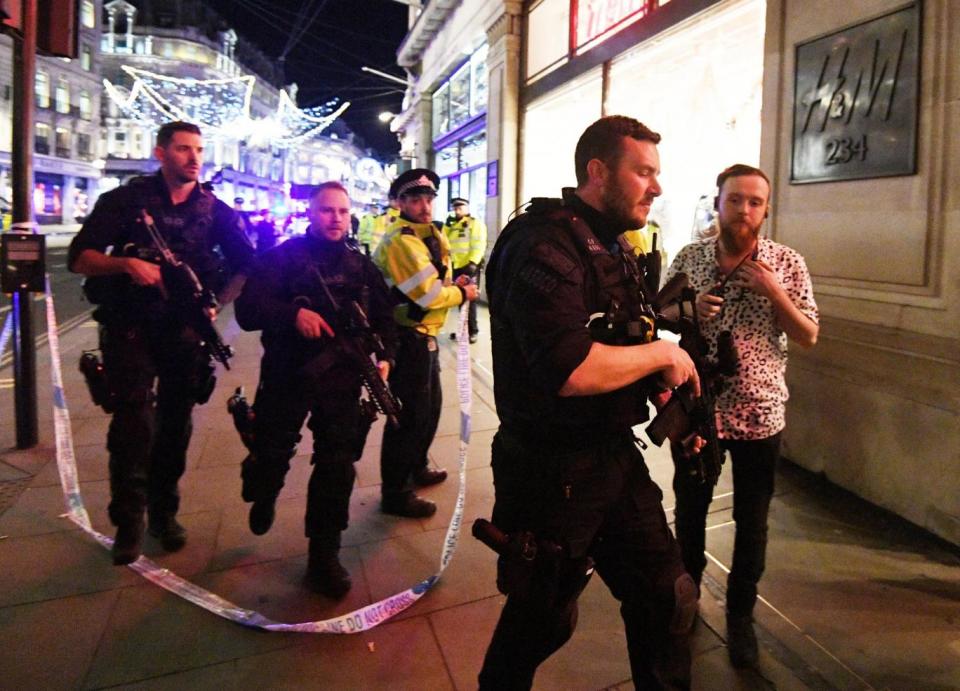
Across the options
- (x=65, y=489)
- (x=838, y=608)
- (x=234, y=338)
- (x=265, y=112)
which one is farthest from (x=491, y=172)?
(x=265, y=112)

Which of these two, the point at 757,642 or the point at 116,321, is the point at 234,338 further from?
the point at 757,642

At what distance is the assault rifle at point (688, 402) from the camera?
6.23ft

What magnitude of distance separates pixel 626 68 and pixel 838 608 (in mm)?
6547

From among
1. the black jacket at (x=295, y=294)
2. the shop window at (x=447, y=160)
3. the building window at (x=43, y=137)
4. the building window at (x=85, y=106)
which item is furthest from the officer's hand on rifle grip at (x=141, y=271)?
the building window at (x=85, y=106)

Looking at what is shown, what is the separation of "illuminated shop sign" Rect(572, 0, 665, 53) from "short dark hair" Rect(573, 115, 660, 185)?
5858 mm

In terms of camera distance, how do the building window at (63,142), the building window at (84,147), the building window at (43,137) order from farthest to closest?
1. the building window at (84,147)
2. the building window at (63,142)
3. the building window at (43,137)

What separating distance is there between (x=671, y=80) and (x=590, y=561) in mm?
6491

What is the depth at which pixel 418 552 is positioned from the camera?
3.44 meters

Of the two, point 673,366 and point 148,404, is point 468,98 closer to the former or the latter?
point 148,404

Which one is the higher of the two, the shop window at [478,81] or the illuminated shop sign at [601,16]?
the shop window at [478,81]

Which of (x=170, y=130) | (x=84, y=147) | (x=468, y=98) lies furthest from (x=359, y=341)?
(x=84, y=147)

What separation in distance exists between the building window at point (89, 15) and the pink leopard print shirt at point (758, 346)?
182 feet

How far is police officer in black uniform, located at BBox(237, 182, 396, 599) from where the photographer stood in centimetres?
301

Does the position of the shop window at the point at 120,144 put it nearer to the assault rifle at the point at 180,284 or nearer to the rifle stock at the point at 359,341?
the assault rifle at the point at 180,284
